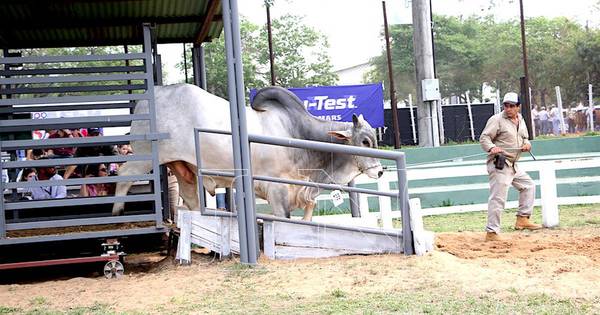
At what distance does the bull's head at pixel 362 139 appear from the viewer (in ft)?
37.7

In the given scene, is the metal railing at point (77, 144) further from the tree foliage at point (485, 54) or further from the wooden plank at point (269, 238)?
the tree foliage at point (485, 54)

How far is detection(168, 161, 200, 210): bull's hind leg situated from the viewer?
1118 centimetres

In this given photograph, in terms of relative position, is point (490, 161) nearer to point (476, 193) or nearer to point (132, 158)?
point (132, 158)

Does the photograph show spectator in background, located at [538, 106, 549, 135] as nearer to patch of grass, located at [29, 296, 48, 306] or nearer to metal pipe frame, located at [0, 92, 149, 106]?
metal pipe frame, located at [0, 92, 149, 106]

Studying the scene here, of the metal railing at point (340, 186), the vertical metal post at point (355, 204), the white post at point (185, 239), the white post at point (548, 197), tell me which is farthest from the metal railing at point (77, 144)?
the white post at point (548, 197)

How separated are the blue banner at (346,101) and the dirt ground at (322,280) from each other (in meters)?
8.91

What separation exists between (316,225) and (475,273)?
77.6 inches

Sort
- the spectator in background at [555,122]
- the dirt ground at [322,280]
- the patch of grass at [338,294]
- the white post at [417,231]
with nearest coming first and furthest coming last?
the patch of grass at [338,294]
the dirt ground at [322,280]
the white post at [417,231]
the spectator in background at [555,122]

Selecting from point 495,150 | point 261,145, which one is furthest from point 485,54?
point 261,145

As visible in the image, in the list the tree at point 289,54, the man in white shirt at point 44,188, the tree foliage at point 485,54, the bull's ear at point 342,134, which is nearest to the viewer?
the bull's ear at point 342,134

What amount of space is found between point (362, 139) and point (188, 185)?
7.88 feet

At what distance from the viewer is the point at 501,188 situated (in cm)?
1106

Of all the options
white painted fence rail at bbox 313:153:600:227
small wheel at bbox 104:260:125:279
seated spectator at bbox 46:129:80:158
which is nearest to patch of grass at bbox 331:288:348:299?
small wheel at bbox 104:260:125:279

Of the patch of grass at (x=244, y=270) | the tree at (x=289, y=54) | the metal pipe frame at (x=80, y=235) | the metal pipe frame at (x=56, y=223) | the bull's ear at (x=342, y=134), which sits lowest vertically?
the patch of grass at (x=244, y=270)
